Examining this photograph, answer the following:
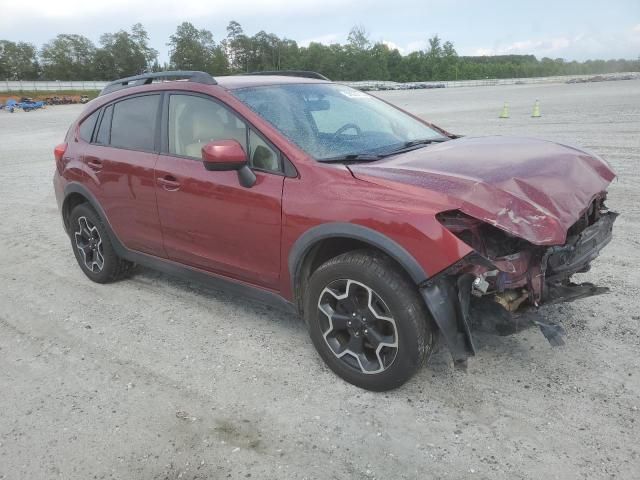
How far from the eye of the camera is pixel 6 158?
14.3 metres

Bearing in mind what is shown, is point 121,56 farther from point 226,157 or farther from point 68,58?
point 226,157

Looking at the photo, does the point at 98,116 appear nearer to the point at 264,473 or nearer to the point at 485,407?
the point at 264,473

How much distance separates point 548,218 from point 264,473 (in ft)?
6.14

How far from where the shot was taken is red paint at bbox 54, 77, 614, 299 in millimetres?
2689

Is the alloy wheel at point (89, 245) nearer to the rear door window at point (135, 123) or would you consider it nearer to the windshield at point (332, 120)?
the rear door window at point (135, 123)

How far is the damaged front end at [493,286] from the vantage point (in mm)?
2691

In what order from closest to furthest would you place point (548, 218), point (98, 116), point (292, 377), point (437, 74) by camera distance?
point (548, 218) < point (292, 377) < point (98, 116) < point (437, 74)

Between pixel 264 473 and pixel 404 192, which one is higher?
pixel 404 192

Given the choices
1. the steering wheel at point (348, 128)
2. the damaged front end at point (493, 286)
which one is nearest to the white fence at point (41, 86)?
the steering wheel at point (348, 128)

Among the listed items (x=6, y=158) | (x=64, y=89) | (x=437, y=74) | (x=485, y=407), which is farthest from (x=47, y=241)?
(x=437, y=74)

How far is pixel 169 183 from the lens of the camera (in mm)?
3896

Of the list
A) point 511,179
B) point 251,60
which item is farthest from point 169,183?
point 251,60

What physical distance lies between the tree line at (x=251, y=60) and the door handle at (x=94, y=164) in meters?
90.7

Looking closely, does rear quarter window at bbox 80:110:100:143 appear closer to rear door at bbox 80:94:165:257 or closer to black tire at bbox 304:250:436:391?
rear door at bbox 80:94:165:257
